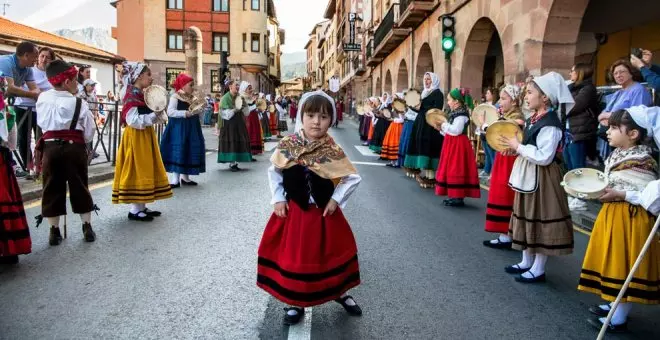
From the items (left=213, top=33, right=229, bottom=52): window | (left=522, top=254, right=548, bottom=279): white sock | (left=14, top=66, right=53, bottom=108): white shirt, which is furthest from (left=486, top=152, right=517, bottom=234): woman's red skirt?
(left=213, top=33, right=229, bottom=52): window

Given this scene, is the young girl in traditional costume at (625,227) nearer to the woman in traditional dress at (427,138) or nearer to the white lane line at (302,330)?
the white lane line at (302,330)

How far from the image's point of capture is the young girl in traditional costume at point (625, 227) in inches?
134

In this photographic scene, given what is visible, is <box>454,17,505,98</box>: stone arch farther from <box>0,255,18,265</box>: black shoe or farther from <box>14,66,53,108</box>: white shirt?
<box>0,255,18,265</box>: black shoe

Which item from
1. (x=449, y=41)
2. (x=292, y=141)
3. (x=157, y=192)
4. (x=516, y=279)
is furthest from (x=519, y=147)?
(x=449, y=41)

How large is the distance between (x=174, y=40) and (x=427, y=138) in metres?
37.7

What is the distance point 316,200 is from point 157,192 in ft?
12.6

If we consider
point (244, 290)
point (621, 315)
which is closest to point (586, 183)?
point (621, 315)

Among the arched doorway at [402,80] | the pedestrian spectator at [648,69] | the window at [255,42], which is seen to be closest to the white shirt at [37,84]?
the pedestrian spectator at [648,69]

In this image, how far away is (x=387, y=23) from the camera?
87.2 feet

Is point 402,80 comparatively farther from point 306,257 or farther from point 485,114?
point 306,257

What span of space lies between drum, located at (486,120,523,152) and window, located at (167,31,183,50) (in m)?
41.2

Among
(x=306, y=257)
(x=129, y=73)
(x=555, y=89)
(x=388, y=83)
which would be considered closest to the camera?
(x=306, y=257)

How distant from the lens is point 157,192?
6652 millimetres

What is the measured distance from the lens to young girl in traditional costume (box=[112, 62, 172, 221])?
634cm
